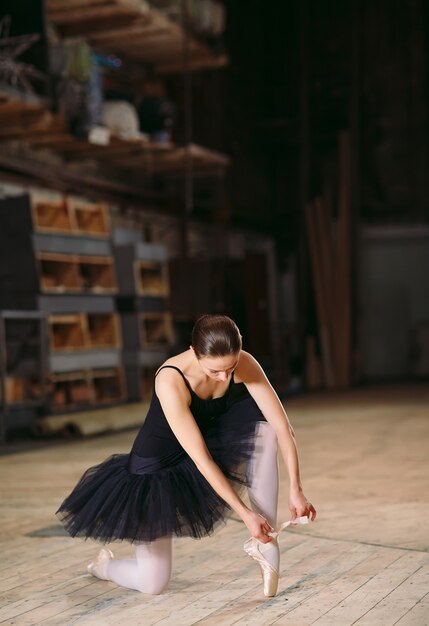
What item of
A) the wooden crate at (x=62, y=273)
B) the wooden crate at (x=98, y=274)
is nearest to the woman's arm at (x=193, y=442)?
the wooden crate at (x=62, y=273)

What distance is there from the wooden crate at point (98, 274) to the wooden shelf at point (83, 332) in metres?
0.27

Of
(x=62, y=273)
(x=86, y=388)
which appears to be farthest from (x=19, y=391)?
(x=62, y=273)

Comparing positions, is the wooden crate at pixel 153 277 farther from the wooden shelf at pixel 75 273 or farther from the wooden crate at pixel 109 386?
the wooden crate at pixel 109 386

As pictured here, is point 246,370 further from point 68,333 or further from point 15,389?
point 68,333

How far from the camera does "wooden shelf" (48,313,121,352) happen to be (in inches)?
347

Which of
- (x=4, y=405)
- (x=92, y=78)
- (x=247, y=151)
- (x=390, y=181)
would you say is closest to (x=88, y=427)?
(x=4, y=405)

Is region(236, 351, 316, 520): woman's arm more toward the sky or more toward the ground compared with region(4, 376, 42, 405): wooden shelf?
more toward the sky

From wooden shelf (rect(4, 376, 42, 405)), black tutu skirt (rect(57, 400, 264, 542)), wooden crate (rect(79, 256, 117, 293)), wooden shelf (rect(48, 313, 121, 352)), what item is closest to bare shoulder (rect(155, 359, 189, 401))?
black tutu skirt (rect(57, 400, 264, 542))

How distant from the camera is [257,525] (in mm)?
2721

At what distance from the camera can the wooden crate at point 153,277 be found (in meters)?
10.0

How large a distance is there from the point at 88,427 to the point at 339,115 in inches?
287

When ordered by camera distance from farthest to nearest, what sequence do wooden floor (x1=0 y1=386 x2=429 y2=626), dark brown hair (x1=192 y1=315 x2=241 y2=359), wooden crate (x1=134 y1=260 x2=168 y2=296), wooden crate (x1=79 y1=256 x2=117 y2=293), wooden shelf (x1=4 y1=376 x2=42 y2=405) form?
wooden crate (x1=134 y1=260 x2=168 y2=296) < wooden crate (x1=79 y1=256 x2=117 y2=293) < wooden shelf (x1=4 y1=376 x2=42 y2=405) < wooden floor (x1=0 y1=386 x2=429 y2=626) < dark brown hair (x1=192 y1=315 x2=241 y2=359)

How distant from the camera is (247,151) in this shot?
13.5 m

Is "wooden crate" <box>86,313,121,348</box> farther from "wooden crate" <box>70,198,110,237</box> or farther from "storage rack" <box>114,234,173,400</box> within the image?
"wooden crate" <box>70,198,110,237</box>
